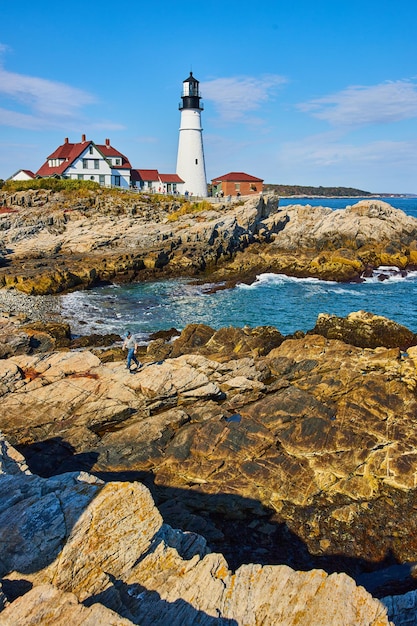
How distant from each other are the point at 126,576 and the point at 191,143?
2575 inches

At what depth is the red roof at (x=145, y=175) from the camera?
7012 centimetres

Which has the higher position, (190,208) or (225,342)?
(190,208)

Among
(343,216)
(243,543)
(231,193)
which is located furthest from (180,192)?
(243,543)

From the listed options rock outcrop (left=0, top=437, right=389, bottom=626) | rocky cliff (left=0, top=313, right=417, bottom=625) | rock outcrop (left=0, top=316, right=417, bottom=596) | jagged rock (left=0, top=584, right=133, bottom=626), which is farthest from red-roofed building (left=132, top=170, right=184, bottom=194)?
jagged rock (left=0, top=584, right=133, bottom=626)

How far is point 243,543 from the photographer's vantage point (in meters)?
11.0

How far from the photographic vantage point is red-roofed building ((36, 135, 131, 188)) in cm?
6469

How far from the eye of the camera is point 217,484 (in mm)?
12719

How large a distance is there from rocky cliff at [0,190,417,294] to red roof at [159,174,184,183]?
1043cm

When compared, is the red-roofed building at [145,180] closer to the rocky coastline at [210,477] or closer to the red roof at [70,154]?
the red roof at [70,154]

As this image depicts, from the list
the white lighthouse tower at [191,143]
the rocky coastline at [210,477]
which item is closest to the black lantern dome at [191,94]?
the white lighthouse tower at [191,143]

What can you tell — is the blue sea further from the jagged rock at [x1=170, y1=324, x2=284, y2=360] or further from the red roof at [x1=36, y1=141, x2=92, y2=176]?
the red roof at [x1=36, y1=141, x2=92, y2=176]

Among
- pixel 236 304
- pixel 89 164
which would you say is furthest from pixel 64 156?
pixel 236 304

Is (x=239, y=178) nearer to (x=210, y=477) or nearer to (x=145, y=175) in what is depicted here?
A: (x=145, y=175)

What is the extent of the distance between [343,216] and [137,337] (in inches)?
1402
